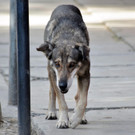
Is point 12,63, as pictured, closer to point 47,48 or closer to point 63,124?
point 47,48

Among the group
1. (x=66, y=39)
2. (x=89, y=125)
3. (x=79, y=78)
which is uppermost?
(x=66, y=39)

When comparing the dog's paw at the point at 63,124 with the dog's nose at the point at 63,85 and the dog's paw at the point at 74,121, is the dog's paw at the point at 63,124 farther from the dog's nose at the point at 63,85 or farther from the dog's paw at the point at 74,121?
the dog's nose at the point at 63,85

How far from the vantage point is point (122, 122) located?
678cm

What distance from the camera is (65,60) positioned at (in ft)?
20.7

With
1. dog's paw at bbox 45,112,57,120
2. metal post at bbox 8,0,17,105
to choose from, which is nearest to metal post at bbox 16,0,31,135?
dog's paw at bbox 45,112,57,120

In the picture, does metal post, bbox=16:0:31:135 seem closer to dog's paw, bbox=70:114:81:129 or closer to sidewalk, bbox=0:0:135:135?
sidewalk, bbox=0:0:135:135

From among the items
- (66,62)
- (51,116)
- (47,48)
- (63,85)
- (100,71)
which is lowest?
(51,116)

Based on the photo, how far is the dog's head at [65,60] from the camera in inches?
244

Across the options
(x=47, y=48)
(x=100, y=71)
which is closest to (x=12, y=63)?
(x=47, y=48)

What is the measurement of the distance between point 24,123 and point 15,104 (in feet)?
6.82

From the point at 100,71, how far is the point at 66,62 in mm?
3254

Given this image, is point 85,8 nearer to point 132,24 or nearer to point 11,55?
point 132,24

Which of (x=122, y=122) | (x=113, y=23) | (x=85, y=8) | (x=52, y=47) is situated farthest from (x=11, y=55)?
(x=85, y=8)

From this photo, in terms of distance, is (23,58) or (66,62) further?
(66,62)
